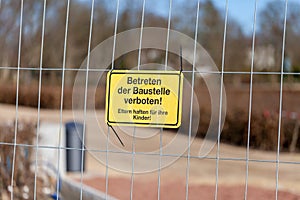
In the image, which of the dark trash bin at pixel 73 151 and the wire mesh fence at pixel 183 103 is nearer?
the wire mesh fence at pixel 183 103

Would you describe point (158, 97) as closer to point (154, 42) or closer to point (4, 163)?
point (154, 42)

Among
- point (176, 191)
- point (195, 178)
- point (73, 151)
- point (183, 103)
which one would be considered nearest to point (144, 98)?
point (183, 103)

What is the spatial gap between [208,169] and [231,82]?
19.9ft

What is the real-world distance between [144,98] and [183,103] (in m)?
1.65

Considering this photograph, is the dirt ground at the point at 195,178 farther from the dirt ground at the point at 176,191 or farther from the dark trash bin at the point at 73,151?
the dark trash bin at the point at 73,151

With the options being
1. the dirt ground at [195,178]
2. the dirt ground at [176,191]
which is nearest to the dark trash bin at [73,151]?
the dirt ground at [195,178]

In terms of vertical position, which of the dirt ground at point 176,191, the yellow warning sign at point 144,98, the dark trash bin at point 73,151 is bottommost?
the dirt ground at point 176,191

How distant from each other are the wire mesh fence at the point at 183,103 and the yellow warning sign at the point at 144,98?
0.18 feet

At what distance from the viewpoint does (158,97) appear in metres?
2.26

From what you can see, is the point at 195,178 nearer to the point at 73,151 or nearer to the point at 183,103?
the point at 73,151

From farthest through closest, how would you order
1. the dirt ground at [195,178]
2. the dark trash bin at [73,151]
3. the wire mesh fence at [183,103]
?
the dirt ground at [195,178]
the dark trash bin at [73,151]
the wire mesh fence at [183,103]

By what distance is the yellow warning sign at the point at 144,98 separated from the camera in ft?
7.38

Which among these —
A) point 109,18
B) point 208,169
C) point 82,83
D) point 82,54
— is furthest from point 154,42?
point 82,54

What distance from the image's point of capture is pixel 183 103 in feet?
12.8
